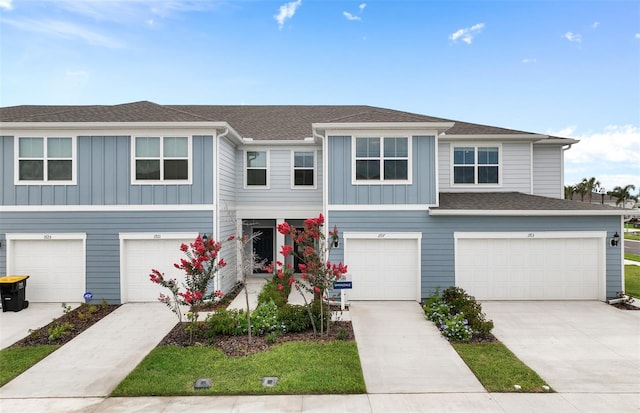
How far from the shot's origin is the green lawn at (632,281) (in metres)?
10.9

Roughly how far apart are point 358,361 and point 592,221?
844 centimetres

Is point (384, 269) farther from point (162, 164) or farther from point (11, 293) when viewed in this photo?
point (11, 293)

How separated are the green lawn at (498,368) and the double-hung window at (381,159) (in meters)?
4.81

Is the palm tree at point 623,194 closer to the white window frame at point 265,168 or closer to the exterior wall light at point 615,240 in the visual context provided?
the exterior wall light at point 615,240

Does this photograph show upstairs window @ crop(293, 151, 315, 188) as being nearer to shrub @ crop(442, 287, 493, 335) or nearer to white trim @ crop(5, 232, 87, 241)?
shrub @ crop(442, 287, 493, 335)

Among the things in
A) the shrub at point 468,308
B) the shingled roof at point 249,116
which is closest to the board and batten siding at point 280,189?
the shingled roof at point 249,116

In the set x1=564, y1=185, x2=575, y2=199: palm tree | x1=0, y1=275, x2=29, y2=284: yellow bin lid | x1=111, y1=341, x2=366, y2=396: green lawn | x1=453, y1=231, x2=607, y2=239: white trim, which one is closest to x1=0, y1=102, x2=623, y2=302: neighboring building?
x1=453, y1=231, x2=607, y2=239: white trim

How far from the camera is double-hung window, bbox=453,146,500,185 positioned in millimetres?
11875

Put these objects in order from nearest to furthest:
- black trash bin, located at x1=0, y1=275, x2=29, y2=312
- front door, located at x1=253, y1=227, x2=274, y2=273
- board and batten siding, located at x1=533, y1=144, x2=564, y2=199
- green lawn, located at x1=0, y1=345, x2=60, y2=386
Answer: green lawn, located at x1=0, y1=345, x2=60, y2=386, black trash bin, located at x1=0, y1=275, x2=29, y2=312, board and batten siding, located at x1=533, y1=144, x2=564, y2=199, front door, located at x1=253, y1=227, x2=274, y2=273

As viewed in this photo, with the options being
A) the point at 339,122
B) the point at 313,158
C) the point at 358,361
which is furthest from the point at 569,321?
the point at 313,158

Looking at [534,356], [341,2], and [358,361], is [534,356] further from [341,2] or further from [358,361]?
[341,2]

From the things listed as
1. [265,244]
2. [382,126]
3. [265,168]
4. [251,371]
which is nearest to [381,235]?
[382,126]

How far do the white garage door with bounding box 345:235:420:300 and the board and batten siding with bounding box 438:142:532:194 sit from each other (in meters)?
3.34

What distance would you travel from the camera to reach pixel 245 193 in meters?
12.4
